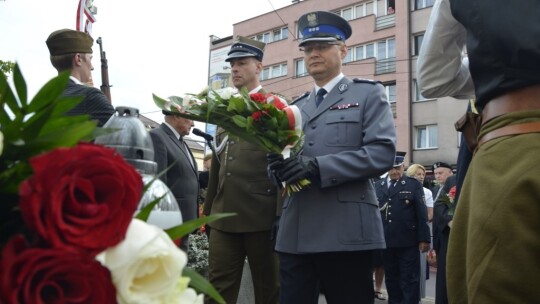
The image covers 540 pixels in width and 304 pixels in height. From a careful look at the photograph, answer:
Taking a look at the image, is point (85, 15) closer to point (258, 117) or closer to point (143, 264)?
point (258, 117)

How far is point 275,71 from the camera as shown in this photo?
35438 mm

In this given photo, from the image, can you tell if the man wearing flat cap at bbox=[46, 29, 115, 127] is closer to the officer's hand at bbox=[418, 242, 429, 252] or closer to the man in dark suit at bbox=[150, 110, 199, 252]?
the man in dark suit at bbox=[150, 110, 199, 252]

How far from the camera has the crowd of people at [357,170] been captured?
1689 mm

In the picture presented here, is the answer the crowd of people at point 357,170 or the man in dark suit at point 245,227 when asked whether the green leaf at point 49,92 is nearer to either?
the crowd of people at point 357,170

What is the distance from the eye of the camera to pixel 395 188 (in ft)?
27.1

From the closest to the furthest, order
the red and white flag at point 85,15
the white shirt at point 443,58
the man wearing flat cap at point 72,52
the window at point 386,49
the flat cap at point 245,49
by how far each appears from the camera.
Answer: the white shirt at point 443,58, the man wearing flat cap at point 72,52, the flat cap at point 245,49, the red and white flag at point 85,15, the window at point 386,49

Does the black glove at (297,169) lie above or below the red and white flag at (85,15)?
below

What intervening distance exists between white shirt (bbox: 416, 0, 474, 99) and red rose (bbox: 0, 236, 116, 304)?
6.02 ft

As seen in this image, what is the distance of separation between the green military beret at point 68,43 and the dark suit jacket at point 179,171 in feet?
2.33

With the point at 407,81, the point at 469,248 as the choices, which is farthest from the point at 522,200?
the point at 407,81

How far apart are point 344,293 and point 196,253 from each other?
2966 mm

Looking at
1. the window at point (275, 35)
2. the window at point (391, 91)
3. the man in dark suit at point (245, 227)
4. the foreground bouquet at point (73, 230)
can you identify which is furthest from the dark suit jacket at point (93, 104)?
the window at point (275, 35)

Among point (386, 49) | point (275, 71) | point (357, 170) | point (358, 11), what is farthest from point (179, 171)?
point (275, 71)

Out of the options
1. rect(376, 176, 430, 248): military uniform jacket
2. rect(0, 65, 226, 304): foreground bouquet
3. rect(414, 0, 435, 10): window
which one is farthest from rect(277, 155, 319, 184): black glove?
rect(414, 0, 435, 10): window
